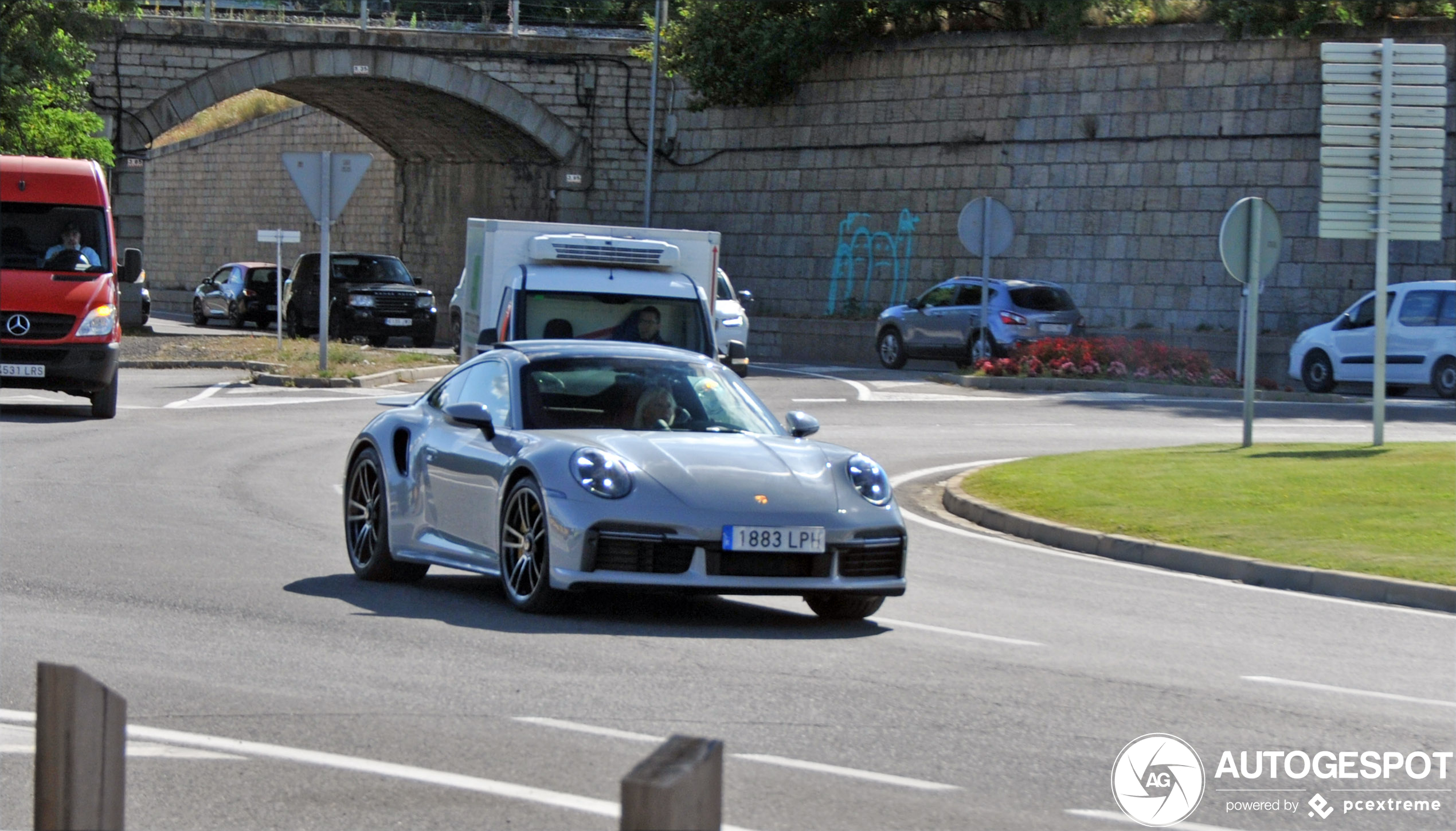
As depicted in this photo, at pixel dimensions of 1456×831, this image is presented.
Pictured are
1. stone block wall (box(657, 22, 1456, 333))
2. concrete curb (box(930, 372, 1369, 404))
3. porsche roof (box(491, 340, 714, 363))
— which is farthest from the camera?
stone block wall (box(657, 22, 1456, 333))

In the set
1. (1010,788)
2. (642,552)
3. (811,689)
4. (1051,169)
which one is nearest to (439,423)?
(642,552)

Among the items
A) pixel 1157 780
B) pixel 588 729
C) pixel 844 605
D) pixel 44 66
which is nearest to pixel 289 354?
pixel 44 66

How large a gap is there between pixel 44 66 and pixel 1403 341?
22353 millimetres

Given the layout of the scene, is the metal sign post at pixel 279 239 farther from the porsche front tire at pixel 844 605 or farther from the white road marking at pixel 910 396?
the porsche front tire at pixel 844 605

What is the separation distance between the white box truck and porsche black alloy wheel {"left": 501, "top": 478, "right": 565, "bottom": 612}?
7.86 meters

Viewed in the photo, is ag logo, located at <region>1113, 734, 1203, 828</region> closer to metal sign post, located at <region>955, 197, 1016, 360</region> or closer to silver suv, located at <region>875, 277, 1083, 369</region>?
metal sign post, located at <region>955, 197, 1016, 360</region>

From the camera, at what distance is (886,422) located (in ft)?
73.6

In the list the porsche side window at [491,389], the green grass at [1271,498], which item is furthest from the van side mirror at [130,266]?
the porsche side window at [491,389]

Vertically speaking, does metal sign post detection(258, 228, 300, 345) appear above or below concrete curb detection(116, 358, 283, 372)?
above

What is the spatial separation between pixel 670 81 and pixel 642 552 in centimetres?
3821

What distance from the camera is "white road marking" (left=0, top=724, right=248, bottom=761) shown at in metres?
5.53

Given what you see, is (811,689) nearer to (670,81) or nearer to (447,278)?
(670,81)

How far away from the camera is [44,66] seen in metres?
33.1

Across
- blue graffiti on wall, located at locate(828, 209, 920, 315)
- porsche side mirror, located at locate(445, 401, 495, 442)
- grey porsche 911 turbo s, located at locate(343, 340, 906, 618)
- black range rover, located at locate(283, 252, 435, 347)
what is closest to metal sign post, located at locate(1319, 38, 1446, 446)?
grey porsche 911 turbo s, located at locate(343, 340, 906, 618)
